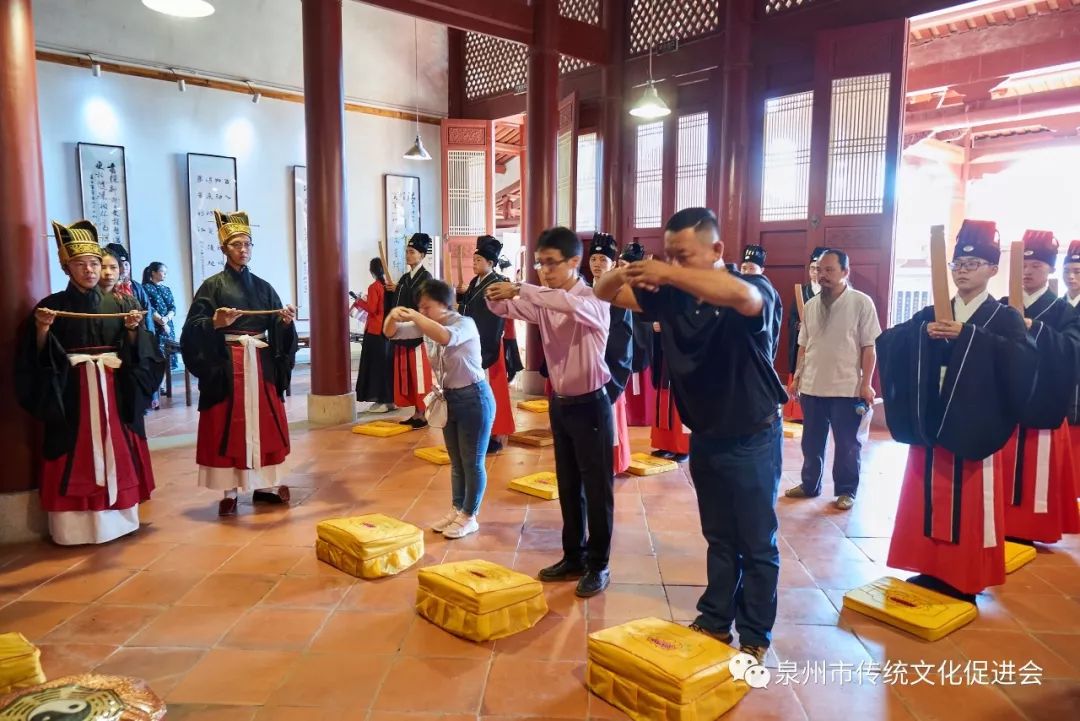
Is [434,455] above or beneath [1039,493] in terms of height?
beneath

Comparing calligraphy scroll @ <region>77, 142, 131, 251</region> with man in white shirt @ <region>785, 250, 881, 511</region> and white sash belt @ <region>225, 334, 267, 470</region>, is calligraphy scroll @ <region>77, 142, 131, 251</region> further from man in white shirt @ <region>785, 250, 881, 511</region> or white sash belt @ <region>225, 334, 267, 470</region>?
man in white shirt @ <region>785, 250, 881, 511</region>

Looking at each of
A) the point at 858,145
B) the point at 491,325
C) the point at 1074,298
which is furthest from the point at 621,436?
the point at 858,145

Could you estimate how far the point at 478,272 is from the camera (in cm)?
554

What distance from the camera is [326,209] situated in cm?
692

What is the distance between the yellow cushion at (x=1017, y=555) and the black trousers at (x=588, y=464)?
2.12m

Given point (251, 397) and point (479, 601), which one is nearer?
point (479, 601)

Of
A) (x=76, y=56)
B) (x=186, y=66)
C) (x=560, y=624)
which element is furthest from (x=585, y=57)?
(x=560, y=624)

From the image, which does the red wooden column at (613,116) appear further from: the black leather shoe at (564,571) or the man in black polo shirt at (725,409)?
the man in black polo shirt at (725,409)

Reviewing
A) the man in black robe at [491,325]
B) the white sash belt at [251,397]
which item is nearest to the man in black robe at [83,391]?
the white sash belt at [251,397]

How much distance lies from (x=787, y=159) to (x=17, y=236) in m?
6.84

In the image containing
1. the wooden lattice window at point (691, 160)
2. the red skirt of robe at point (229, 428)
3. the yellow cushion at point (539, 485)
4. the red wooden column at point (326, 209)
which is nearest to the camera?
the red skirt of robe at point (229, 428)

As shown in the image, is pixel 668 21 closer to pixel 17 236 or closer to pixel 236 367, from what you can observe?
pixel 236 367

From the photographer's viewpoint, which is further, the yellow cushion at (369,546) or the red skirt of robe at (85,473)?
the red skirt of robe at (85,473)

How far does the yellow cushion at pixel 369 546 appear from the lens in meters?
3.49
